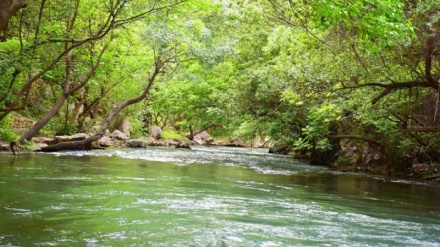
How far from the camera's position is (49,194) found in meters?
8.32

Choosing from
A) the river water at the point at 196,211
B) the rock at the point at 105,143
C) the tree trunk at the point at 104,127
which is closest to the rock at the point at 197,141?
the rock at the point at 105,143

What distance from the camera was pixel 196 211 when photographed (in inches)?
294

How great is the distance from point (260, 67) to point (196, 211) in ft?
49.2

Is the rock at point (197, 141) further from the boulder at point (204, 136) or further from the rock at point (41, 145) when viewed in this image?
the rock at point (41, 145)

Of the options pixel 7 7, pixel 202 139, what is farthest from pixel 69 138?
pixel 202 139

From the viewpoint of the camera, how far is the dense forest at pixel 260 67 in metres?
9.24

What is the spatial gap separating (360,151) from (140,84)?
48.4 ft

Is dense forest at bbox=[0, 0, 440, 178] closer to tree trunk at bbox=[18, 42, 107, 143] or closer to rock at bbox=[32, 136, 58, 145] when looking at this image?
tree trunk at bbox=[18, 42, 107, 143]

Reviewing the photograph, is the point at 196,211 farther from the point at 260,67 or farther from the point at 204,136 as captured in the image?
the point at 204,136

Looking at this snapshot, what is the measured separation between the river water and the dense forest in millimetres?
2609

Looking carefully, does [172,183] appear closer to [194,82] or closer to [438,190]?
[438,190]

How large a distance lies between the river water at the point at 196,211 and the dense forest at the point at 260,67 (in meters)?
2.61

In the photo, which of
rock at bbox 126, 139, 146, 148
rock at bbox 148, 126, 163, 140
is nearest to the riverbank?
rock at bbox 126, 139, 146, 148

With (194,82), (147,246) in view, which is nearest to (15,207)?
(147,246)
